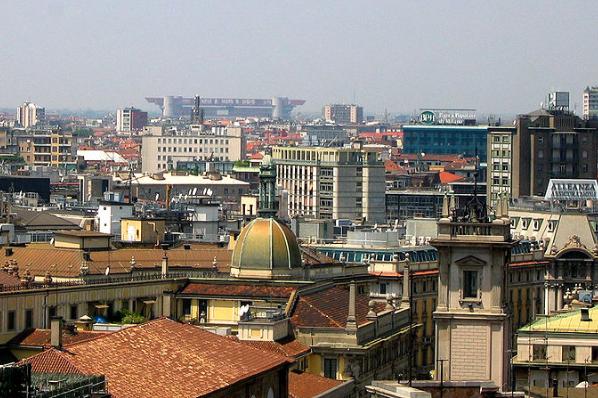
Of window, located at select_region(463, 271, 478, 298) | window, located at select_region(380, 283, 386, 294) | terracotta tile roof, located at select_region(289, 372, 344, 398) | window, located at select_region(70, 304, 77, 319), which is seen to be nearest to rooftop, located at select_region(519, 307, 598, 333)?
window, located at select_region(463, 271, 478, 298)

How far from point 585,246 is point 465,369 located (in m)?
60.6

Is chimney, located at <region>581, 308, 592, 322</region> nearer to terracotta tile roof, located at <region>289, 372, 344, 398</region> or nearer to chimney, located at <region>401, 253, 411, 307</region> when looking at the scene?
terracotta tile roof, located at <region>289, 372, 344, 398</region>

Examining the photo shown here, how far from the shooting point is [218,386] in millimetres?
57406

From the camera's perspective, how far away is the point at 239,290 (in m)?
86.4

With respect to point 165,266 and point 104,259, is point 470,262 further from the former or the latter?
point 104,259

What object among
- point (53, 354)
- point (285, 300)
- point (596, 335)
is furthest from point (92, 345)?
point (285, 300)

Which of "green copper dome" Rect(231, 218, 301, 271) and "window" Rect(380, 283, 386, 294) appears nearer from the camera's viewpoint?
"green copper dome" Rect(231, 218, 301, 271)

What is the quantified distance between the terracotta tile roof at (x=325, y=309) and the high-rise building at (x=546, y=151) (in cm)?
10684

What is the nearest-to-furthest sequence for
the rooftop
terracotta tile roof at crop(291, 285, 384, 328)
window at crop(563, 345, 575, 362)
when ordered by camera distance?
window at crop(563, 345, 575, 362)
the rooftop
terracotta tile roof at crop(291, 285, 384, 328)

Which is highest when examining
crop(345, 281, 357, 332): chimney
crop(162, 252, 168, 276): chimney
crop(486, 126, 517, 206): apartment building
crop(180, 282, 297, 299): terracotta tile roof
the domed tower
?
crop(486, 126, 517, 206): apartment building

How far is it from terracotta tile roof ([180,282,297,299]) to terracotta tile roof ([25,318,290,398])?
64.9 feet

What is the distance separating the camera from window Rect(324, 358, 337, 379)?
8119cm

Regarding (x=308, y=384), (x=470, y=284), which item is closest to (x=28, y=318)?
(x=308, y=384)

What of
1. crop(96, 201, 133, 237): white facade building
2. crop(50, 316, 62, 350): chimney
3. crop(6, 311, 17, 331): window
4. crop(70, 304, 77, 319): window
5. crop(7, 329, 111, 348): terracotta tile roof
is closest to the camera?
crop(50, 316, 62, 350): chimney
